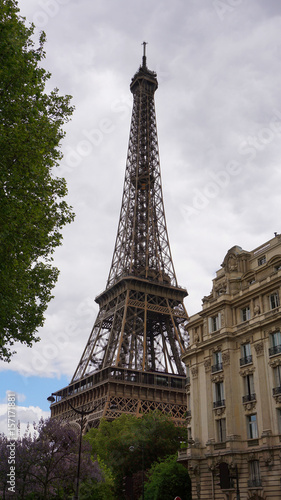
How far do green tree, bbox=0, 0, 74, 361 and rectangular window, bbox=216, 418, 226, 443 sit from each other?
21835 mm

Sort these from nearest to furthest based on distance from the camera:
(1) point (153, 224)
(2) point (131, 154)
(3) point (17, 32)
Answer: (3) point (17, 32) < (1) point (153, 224) < (2) point (131, 154)

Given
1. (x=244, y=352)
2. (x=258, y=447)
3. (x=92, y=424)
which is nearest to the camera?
(x=258, y=447)

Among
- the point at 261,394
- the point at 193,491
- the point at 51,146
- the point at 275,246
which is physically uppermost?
the point at 275,246

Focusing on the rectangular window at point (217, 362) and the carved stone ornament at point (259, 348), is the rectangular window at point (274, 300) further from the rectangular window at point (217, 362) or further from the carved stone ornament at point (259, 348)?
the rectangular window at point (217, 362)

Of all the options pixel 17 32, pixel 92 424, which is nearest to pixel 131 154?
pixel 92 424

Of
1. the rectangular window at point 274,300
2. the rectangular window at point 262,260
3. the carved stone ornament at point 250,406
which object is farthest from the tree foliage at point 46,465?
the rectangular window at point 262,260

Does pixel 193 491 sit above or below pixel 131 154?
below

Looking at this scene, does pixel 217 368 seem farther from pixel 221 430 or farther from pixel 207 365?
pixel 221 430

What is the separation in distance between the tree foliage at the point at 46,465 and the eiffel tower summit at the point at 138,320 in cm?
2121

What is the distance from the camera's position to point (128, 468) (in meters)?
55.0

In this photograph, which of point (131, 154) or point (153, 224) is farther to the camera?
point (131, 154)

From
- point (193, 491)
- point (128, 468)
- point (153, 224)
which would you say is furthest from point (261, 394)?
point (153, 224)

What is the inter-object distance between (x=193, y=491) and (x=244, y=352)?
12.5m

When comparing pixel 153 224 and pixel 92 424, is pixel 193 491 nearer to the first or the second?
pixel 92 424
